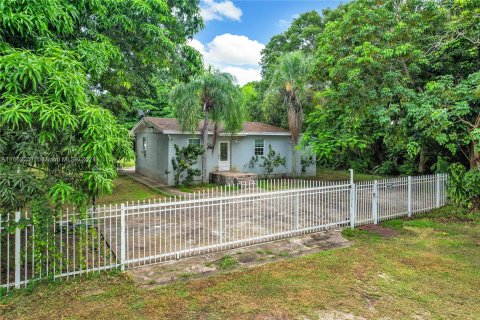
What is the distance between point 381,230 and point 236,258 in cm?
431

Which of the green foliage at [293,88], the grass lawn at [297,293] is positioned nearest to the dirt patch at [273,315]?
the grass lawn at [297,293]

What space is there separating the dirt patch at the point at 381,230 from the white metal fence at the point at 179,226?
0.73 feet

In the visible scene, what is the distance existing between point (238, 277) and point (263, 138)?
13.4 metres

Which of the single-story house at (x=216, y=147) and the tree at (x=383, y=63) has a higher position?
the tree at (x=383, y=63)

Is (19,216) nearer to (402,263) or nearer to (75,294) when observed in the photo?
(75,294)

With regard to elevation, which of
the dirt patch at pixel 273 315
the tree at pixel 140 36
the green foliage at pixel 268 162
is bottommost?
the dirt patch at pixel 273 315

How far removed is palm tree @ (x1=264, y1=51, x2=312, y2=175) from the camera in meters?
15.8

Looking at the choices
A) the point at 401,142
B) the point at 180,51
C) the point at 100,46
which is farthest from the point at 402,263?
the point at 180,51

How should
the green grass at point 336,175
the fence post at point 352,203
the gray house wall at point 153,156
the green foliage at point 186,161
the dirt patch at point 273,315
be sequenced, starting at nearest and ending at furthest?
1. the dirt patch at point 273,315
2. the fence post at point 352,203
3. the green foliage at point 186,161
4. the gray house wall at point 153,156
5. the green grass at point 336,175

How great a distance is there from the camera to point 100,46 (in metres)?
5.93

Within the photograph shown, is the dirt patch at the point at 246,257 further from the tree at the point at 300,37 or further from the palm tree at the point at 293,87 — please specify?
the tree at the point at 300,37

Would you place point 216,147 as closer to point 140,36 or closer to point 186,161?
point 186,161

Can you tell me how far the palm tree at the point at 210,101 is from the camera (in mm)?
13820

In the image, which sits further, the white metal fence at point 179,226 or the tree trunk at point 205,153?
the tree trunk at point 205,153
